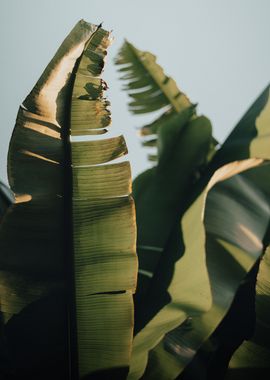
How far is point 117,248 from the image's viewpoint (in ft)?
3.39

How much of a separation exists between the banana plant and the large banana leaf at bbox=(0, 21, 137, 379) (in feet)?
0.33

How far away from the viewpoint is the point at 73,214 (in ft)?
3.38

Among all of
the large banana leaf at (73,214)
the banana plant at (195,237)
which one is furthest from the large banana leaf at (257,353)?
the large banana leaf at (73,214)

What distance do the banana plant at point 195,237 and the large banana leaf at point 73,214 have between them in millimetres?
101

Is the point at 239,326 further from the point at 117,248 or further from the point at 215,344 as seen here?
the point at 117,248

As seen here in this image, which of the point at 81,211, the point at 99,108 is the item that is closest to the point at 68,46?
the point at 99,108

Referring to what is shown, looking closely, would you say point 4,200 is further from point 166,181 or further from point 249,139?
point 249,139

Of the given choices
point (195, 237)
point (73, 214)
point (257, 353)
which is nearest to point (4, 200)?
point (73, 214)

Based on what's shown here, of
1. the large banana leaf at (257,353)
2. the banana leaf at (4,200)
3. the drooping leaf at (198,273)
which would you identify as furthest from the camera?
the banana leaf at (4,200)

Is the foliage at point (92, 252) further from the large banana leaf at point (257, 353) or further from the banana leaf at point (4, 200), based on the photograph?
the banana leaf at point (4, 200)

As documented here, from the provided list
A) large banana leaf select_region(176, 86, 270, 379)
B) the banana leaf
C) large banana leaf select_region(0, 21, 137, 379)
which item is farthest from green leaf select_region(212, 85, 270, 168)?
the banana leaf

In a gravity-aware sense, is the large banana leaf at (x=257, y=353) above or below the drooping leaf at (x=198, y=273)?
below

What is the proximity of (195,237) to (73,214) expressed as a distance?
32 centimetres

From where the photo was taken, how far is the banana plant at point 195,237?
980 millimetres
